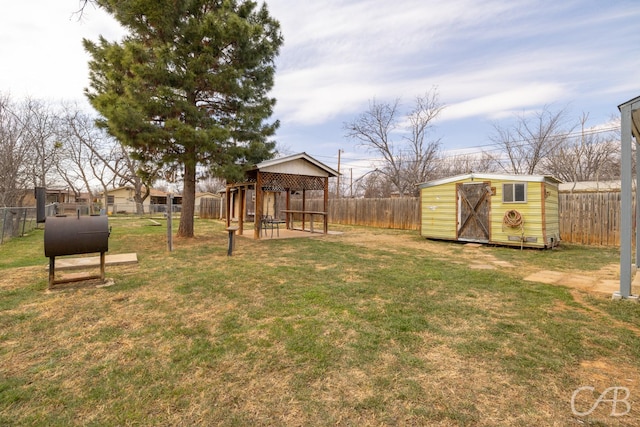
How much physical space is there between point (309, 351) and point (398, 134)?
2261 centimetres

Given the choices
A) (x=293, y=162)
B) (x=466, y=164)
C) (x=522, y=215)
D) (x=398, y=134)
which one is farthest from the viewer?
(x=466, y=164)

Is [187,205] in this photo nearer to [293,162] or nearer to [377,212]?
[293,162]

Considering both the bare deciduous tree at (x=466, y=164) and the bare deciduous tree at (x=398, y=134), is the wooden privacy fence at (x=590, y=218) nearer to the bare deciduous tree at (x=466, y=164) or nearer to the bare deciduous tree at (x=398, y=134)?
the bare deciduous tree at (x=398, y=134)

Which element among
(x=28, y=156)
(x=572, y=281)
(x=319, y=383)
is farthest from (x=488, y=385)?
(x=28, y=156)

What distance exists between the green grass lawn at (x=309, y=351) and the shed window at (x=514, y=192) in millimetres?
4942

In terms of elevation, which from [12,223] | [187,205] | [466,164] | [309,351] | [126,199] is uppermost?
Result: [466,164]

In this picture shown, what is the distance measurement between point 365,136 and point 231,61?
50.2 ft

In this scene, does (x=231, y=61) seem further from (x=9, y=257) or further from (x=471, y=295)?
(x=471, y=295)

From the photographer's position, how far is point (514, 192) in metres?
8.88

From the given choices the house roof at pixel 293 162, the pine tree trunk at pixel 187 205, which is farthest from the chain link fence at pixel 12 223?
the house roof at pixel 293 162

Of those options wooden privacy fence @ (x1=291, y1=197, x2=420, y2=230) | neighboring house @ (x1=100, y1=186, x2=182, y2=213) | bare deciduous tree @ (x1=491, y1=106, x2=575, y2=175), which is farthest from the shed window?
neighboring house @ (x1=100, y1=186, x2=182, y2=213)

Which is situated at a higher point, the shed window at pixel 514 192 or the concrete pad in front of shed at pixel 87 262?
the shed window at pixel 514 192

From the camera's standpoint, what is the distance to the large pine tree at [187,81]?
7.75 m

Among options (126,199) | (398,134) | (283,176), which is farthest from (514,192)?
(126,199)
